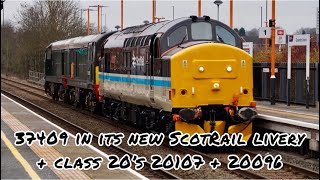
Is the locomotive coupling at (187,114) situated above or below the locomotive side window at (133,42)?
below

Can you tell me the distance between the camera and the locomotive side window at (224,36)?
48.8 feet

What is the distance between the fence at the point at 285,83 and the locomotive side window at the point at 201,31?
6.82 metres

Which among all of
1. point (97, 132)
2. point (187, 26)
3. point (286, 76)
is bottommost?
point (97, 132)

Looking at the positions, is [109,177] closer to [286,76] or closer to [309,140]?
[309,140]

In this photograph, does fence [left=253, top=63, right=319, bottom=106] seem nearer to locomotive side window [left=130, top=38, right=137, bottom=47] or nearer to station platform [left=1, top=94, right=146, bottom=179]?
locomotive side window [left=130, top=38, right=137, bottom=47]

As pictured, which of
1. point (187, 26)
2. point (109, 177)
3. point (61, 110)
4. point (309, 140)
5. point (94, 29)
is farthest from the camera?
point (94, 29)

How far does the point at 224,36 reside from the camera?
14.9 metres

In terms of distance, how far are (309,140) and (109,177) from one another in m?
5.53

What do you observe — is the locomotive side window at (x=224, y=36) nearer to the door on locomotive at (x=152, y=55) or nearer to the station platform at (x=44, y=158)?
the door on locomotive at (x=152, y=55)

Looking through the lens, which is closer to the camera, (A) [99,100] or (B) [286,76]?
(A) [99,100]

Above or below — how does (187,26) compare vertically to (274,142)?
above

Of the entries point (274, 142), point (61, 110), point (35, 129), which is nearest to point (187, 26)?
point (274, 142)

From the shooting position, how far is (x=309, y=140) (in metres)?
13.2

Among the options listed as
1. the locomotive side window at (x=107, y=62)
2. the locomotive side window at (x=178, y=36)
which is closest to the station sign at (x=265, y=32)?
the locomotive side window at (x=107, y=62)
